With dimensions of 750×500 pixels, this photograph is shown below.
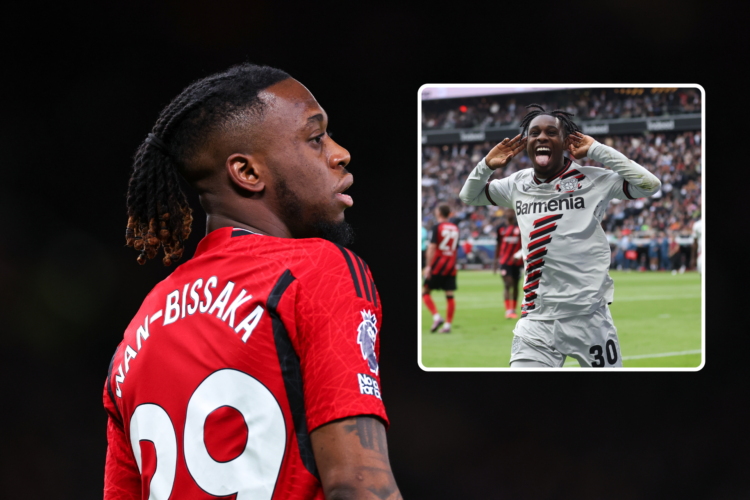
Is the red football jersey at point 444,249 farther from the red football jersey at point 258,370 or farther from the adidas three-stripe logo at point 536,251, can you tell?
the red football jersey at point 258,370

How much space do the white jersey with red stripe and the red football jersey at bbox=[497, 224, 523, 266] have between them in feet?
0.16

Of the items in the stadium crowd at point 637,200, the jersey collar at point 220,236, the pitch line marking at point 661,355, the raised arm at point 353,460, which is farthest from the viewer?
the pitch line marking at point 661,355

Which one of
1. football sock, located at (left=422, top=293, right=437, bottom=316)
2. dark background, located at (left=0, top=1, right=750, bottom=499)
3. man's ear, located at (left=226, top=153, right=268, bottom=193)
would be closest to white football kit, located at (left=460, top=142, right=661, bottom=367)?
football sock, located at (left=422, top=293, right=437, bottom=316)

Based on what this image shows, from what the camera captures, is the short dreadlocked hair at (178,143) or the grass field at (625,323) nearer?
the short dreadlocked hair at (178,143)

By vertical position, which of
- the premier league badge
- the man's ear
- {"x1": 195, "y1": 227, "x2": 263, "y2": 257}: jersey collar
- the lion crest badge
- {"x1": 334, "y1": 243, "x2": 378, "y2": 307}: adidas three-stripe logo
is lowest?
the premier league badge

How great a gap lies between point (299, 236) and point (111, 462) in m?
0.41

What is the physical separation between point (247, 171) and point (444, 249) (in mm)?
1723

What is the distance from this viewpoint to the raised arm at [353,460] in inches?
24.5

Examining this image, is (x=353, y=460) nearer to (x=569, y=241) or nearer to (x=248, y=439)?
(x=248, y=439)

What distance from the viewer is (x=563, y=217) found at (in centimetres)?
191

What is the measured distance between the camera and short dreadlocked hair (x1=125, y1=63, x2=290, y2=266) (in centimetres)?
83

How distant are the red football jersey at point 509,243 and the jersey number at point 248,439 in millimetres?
1481

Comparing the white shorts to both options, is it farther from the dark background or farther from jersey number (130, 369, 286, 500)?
jersey number (130, 369, 286, 500)

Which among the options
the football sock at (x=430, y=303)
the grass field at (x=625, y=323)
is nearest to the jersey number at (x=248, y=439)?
the grass field at (x=625, y=323)
